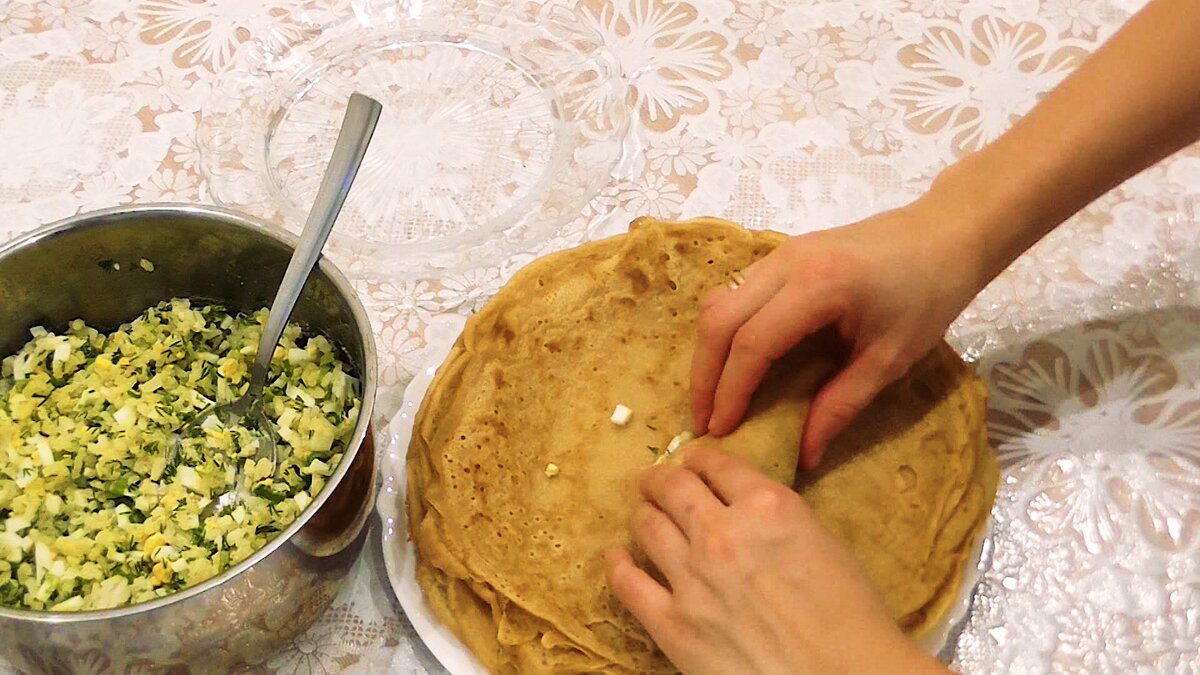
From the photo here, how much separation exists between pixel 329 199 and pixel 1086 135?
0.81 m

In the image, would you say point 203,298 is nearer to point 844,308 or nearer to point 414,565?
point 414,565

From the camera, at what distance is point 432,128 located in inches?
62.3

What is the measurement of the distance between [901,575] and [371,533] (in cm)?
62

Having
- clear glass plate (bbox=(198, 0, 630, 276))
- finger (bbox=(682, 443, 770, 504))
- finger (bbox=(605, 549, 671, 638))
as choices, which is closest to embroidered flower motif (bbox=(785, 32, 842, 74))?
clear glass plate (bbox=(198, 0, 630, 276))

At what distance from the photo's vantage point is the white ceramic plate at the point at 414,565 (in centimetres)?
104

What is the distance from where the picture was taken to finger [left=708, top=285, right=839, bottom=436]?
992mm

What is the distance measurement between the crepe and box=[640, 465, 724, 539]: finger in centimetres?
8

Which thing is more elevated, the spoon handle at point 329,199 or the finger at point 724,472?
the spoon handle at point 329,199

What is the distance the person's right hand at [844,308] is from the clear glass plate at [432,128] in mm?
516

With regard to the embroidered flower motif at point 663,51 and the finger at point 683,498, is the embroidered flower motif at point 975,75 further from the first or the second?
the finger at point 683,498

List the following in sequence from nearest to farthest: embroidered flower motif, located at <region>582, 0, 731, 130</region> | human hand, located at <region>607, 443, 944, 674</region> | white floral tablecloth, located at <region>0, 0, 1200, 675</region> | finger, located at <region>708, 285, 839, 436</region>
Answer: human hand, located at <region>607, 443, 944, 674</region> → finger, located at <region>708, 285, 839, 436</region> → white floral tablecloth, located at <region>0, 0, 1200, 675</region> → embroidered flower motif, located at <region>582, 0, 731, 130</region>

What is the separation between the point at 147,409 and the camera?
112 centimetres

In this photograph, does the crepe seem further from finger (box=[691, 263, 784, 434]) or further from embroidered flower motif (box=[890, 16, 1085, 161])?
embroidered flower motif (box=[890, 16, 1085, 161])

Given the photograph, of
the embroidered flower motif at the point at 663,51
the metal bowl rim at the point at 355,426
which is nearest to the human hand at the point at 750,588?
the metal bowl rim at the point at 355,426
